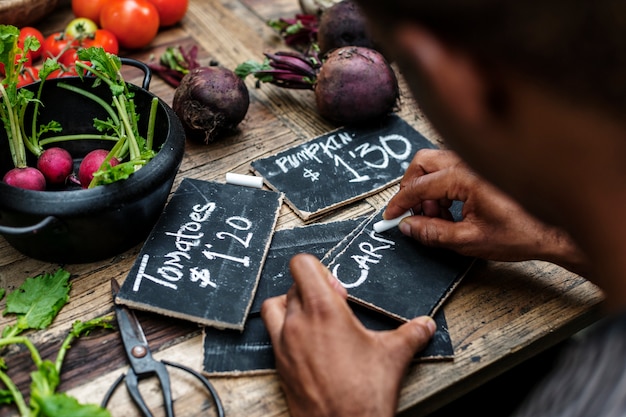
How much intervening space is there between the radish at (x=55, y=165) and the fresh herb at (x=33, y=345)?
211mm

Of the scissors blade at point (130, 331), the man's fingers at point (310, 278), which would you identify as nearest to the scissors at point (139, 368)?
the scissors blade at point (130, 331)

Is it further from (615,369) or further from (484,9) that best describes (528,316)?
(484,9)

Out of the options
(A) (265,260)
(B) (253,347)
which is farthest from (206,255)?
(B) (253,347)

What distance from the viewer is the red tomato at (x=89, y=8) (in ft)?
6.42

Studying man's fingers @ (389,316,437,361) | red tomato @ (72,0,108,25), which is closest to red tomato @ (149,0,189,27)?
red tomato @ (72,0,108,25)

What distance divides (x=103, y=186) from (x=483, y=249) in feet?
2.30

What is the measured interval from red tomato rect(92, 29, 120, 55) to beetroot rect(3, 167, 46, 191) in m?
0.70

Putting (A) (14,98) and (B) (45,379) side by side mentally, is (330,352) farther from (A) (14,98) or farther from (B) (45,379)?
(A) (14,98)

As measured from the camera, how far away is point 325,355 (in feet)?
3.16

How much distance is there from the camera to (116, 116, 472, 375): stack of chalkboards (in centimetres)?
111

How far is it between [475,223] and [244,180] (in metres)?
0.53

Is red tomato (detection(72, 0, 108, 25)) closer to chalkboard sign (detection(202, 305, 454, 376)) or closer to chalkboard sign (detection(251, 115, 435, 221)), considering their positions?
chalkboard sign (detection(251, 115, 435, 221))

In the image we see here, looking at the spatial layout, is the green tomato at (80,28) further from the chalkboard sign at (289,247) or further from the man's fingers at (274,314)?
the man's fingers at (274,314)

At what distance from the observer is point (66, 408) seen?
94cm
